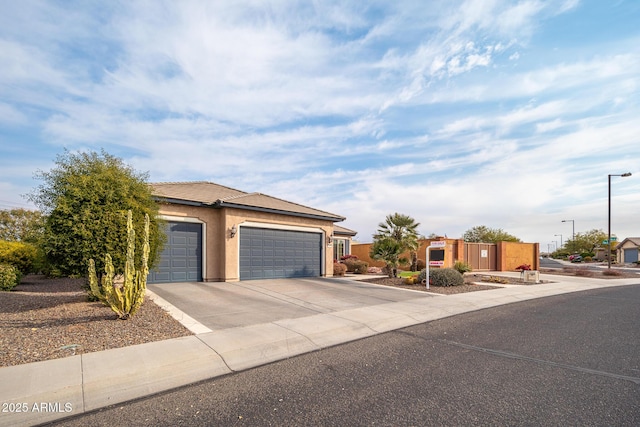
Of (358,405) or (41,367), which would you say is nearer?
(358,405)

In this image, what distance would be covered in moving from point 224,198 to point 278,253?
3.82 m

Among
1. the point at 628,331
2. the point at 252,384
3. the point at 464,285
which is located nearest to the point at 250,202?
the point at 464,285

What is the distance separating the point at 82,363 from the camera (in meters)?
5.12

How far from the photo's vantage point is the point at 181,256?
14.5 metres

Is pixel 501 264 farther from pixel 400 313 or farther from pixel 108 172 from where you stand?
pixel 108 172

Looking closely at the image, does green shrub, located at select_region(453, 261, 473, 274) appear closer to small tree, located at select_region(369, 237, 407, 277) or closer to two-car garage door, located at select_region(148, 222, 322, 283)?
small tree, located at select_region(369, 237, 407, 277)

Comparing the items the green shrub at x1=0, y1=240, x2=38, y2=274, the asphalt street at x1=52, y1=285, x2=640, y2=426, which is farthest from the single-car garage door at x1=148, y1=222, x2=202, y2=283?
the asphalt street at x1=52, y1=285, x2=640, y2=426

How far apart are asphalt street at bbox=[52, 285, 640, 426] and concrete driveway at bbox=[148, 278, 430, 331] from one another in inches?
110

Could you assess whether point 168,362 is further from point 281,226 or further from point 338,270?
point 338,270

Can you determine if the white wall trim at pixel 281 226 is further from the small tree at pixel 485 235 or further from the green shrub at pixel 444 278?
the small tree at pixel 485 235

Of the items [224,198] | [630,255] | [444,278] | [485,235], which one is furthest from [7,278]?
[630,255]

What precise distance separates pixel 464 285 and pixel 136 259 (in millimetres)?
13658

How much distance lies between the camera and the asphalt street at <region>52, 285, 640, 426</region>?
3.84 metres

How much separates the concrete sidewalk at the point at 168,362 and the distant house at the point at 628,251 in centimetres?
6912
